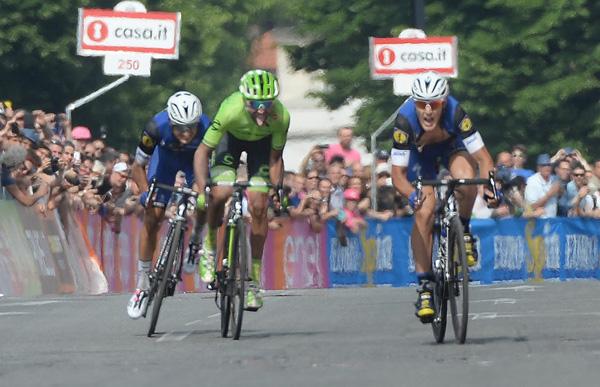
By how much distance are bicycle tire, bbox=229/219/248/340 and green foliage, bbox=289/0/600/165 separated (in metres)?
23.8

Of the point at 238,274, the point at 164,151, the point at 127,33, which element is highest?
the point at 127,33

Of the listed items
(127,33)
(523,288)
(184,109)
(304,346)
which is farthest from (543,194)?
(304,346)

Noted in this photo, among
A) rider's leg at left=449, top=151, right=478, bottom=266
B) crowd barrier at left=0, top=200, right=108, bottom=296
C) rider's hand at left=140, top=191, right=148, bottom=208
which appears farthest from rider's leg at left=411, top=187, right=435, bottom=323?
crowd barrier at left=0, top=200, right=108, bottom=296

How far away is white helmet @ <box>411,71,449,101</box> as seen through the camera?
48.7 ft

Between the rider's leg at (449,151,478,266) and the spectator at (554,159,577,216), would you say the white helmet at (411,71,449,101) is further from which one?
the spectator at (554,159,577,216)

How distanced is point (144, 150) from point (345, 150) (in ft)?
40.1

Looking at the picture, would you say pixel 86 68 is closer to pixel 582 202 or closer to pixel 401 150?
pixel 582 202

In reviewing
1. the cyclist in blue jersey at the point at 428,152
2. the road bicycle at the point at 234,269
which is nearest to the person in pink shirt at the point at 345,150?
the road bicycle at the point at 234,269

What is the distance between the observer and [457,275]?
47.2ft

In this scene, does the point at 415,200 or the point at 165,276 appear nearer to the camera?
the point at 415,200

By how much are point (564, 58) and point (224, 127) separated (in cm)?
2383

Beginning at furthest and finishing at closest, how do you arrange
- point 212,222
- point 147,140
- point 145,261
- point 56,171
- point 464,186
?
point 56,171 → point 145,261 → point 147,140 → point 212,222 → point 464,186

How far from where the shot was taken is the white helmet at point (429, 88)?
14844 mm

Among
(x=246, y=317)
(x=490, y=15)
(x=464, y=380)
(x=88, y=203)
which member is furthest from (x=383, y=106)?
(x=464, y=380)
